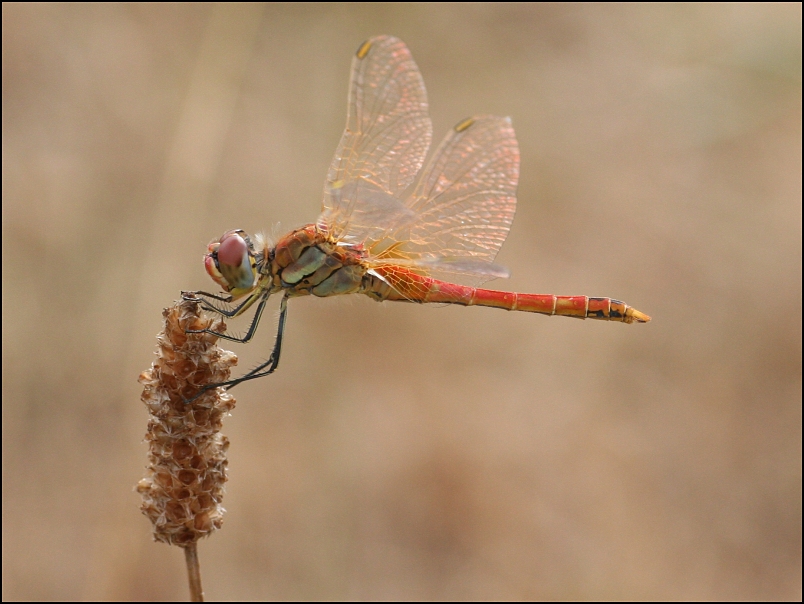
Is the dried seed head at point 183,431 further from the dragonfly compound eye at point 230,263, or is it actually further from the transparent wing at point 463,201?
the transparent wing at point 463,201

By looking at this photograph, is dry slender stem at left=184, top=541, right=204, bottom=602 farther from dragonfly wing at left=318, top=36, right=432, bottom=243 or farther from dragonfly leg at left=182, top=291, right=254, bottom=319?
dragonfly wing at left=318, top=36, right=432, bottom=243

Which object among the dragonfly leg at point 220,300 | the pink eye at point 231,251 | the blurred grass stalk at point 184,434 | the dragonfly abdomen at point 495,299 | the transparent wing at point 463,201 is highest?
the transparent wing at point 463,201

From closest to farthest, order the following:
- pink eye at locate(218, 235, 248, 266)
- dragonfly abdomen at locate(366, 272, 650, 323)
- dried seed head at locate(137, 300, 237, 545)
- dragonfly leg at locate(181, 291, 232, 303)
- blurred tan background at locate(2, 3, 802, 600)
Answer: dried seed head at locate(137, 300, 237, 545)
dragonfly leg at locate(181, 291, 232, 303)
pink eye at locate(218, 235, 248, 266)
dragonfly abdomen at locate(366, 272, 650, 323)
blurred tan background at locate(2, 3, 802, 600)

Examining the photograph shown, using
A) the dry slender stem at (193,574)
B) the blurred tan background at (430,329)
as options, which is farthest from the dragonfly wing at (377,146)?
the dry slender stem at (193,574)

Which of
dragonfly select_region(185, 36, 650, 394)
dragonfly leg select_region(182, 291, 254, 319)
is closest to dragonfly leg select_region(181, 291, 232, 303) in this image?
dragonfly leg select_region(182, 291, 254, 319)

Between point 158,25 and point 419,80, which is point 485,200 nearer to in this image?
point 419,80
